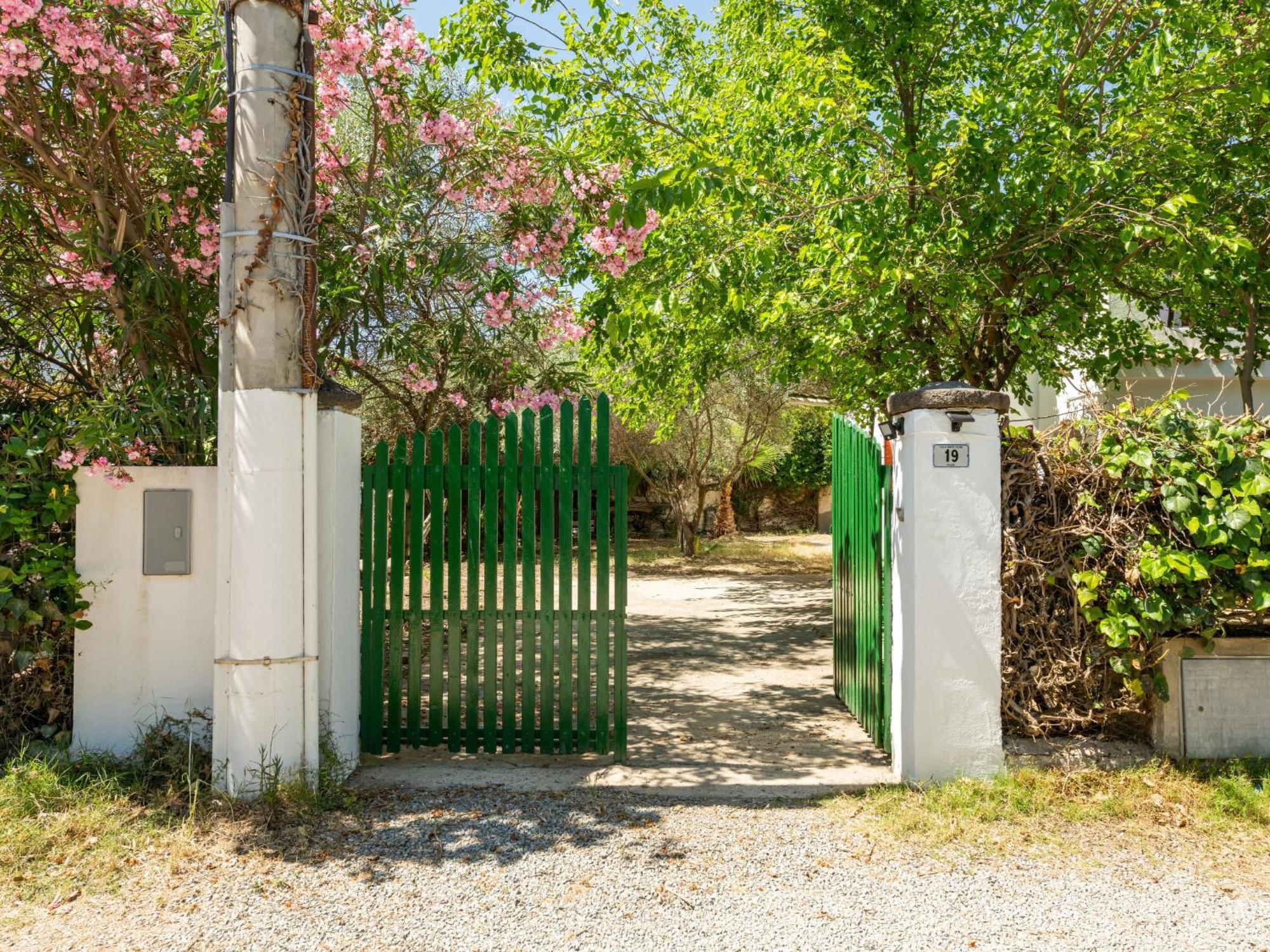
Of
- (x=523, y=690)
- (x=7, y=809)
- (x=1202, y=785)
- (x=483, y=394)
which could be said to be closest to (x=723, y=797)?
(x=523, y=690)

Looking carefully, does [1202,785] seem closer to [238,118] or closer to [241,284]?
[241,284]

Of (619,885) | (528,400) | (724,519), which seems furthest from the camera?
(724,519)

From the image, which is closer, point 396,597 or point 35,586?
point 35,586

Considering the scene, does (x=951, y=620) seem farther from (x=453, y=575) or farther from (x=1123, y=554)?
(x=453, y=575)

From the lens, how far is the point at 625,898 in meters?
3.70

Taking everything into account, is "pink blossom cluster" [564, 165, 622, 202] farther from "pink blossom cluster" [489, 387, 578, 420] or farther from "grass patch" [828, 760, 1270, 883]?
"grass patch" [828, 760, 1270, 883]

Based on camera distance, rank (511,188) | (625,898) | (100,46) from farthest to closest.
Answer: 1. (511,188)
2. (100,46)
3. (625,898)

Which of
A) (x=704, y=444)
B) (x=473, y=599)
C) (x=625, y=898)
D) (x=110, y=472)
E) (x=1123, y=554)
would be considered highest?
(x=704, y=444)

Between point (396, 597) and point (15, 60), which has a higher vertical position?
point (15, 60)

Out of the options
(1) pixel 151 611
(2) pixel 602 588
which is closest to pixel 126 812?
(1) pixel 151 611

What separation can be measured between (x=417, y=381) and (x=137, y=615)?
370 centimetres

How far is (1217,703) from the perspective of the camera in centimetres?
495

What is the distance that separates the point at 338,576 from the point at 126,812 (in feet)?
4.95

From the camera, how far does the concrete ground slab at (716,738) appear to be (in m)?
4.99
